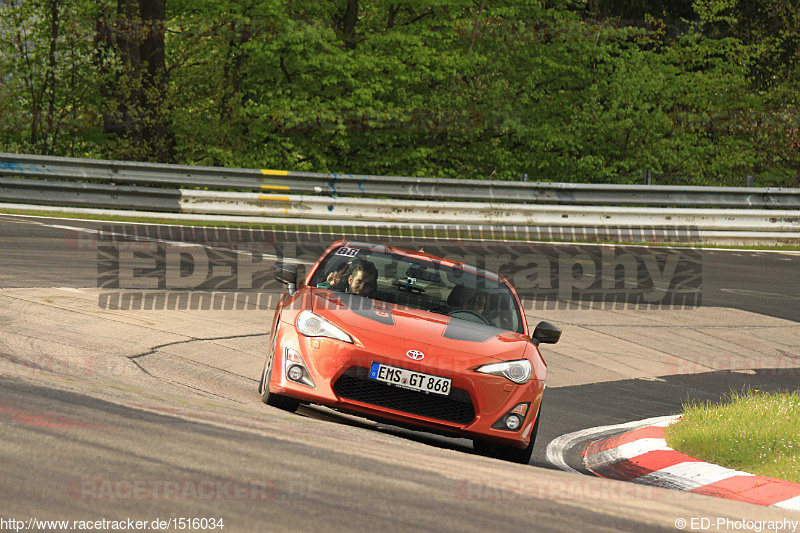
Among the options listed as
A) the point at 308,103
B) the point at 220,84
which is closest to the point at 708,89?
the point at 308,103

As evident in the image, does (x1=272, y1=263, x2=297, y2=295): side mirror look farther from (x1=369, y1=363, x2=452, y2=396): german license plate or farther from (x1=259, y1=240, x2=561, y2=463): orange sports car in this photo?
(x1=369, y1=363, x2=452, y2=396): german license plate

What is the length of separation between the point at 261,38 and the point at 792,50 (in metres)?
18.7

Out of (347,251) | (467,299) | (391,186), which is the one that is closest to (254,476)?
(467,299)

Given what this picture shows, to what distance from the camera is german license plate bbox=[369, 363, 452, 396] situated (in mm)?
6379

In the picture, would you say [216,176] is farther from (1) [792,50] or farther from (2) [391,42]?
(1) [792,50]

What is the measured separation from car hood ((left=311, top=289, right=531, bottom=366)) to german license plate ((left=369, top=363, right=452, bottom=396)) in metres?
0.14

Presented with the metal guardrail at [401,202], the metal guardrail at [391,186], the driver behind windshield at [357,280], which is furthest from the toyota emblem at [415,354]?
the metal guardrail at [391,186]

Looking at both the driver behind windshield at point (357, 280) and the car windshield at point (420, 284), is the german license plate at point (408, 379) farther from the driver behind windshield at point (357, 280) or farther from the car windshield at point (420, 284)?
the driver behind windshield at point (357, 280)

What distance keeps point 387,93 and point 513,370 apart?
18.8m

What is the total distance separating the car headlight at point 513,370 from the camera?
654 cm

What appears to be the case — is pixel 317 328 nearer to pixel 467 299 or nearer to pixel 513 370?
pixel 513 370

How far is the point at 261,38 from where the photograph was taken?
77.9 feet

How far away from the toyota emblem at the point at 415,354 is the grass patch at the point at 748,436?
6.87 ft

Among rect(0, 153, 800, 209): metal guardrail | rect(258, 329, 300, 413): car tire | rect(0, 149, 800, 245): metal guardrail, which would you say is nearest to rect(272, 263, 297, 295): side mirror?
rect(258, 329, 300, 413): car tire
